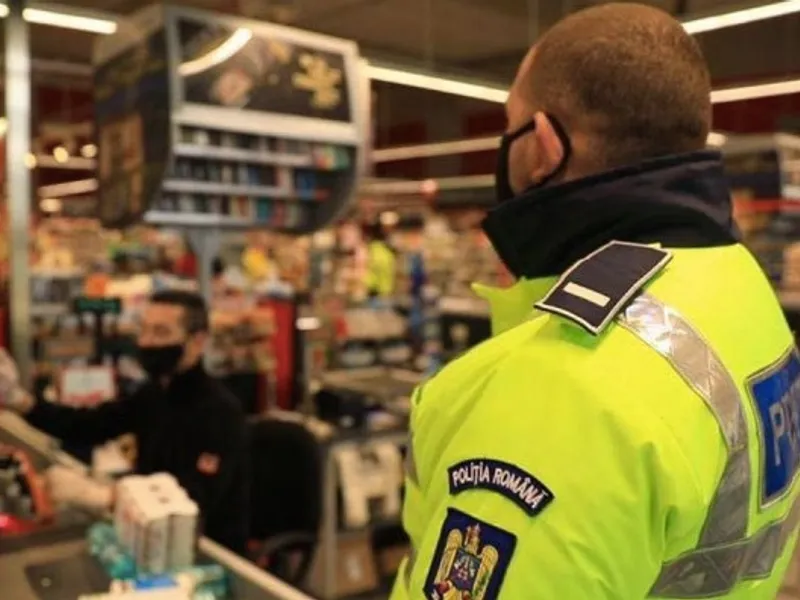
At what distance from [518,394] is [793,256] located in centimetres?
688

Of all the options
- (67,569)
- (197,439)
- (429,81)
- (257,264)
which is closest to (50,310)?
(257,264)

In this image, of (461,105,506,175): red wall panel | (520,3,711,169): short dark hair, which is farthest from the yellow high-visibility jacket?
(461,105,506,175): red wall panel

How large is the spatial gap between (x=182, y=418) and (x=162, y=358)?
241 millimetres

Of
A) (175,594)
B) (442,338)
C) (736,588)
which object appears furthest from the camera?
(442,338)

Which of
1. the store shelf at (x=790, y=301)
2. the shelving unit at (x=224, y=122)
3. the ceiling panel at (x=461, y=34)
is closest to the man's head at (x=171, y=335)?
the shelving unit at (x=224, y=122)

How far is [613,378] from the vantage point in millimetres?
976

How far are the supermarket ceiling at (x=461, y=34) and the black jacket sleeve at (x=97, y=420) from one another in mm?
7531

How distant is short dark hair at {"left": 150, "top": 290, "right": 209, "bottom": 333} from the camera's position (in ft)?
11.9

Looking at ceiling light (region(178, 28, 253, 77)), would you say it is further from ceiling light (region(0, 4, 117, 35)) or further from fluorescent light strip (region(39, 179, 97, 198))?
fluorescent light strip (region(39, 179, 97, 198))

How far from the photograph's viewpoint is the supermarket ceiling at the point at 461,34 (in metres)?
11.6

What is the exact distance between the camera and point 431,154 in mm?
20000

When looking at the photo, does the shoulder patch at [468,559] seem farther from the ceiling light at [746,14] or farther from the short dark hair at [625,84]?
the ceiling light at [746,14]

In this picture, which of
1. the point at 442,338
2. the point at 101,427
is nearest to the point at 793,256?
the point at 442,338

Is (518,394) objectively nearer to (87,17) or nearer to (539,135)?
(539,135)
